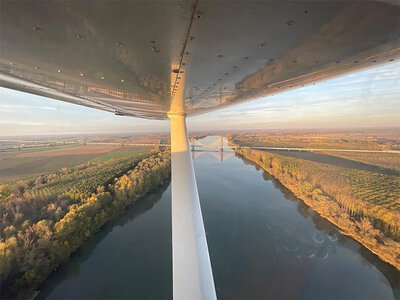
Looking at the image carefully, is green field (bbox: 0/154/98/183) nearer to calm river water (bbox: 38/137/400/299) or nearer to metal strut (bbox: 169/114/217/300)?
calm river water (bbox: 38/137/400/299)

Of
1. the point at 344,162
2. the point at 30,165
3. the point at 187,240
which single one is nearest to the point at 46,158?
the point at 30,165

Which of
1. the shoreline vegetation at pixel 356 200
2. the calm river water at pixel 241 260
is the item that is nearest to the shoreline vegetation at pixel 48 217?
the calm river water at pixel 241 260

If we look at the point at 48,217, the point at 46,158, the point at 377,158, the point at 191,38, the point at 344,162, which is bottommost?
the point at 48,217

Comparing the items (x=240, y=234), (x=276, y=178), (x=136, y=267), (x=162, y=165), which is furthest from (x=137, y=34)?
(x=276, y=178)

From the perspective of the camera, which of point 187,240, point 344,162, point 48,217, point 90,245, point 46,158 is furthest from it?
point 344,162

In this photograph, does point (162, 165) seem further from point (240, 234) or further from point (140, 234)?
point (240, 234)

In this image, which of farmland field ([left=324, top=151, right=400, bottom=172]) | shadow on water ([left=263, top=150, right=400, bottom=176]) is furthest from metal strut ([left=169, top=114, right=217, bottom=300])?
shadow on water ([left=263, top=150, right=400, bottom=176])

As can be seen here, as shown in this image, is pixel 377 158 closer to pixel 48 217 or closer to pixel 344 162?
pixel 344 162
